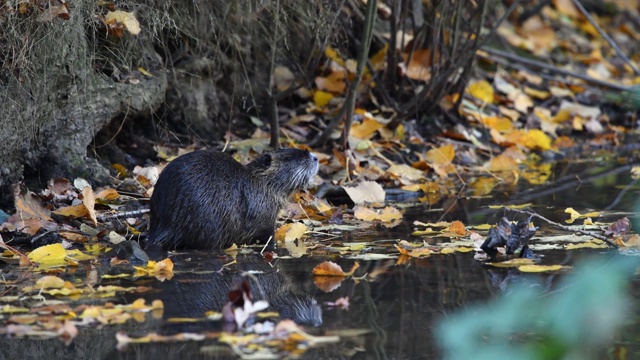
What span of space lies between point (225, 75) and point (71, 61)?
6.55 feet

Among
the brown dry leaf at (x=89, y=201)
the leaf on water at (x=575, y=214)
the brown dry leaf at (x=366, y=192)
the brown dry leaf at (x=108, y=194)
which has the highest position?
the brown dry leaf at (x=89, y=201)

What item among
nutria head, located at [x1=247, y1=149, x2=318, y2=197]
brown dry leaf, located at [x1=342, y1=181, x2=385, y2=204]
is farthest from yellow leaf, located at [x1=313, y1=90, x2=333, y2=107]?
nutria head, located at [x1=247, y1=149, x2=318, y2=197]

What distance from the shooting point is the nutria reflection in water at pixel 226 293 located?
8.73 ft

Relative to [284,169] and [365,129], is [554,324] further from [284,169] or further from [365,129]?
[365,129]

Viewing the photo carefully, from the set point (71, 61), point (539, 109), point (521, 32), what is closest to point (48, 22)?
point (71, 61)

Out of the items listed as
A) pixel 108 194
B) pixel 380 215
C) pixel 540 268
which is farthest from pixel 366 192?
pixel 540 268

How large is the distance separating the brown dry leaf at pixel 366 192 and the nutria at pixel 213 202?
0.60 meters

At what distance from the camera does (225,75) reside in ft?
20.6

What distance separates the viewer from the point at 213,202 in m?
4.02

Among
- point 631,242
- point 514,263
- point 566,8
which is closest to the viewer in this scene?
point 514,263

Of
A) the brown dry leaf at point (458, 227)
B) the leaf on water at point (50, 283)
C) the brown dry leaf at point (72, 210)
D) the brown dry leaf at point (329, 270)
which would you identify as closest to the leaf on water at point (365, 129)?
the brown dry leaf at point (458, 227)

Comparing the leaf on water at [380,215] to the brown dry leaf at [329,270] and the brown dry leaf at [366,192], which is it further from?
the brown dry leaf at [329,270]

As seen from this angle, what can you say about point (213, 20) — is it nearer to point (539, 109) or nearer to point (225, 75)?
point (225, 75)

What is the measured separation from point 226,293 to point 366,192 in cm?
215
